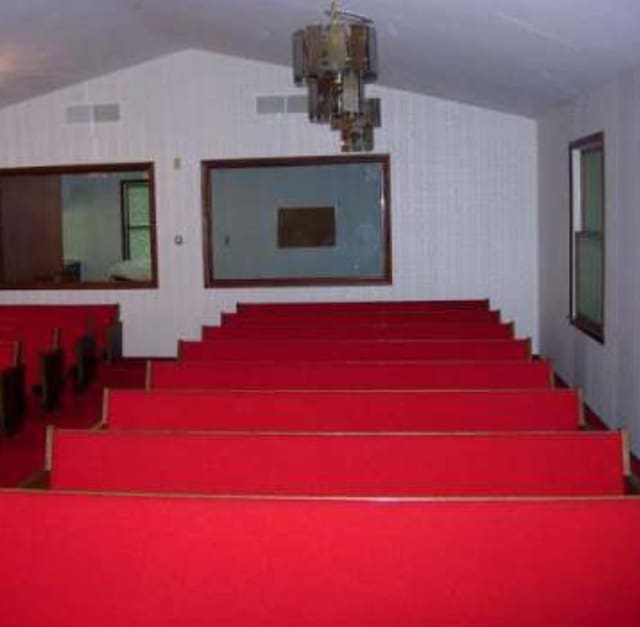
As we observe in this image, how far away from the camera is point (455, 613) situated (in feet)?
7.03

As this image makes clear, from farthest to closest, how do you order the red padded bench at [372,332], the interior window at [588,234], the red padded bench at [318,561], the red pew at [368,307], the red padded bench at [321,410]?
the red pew at [368,307] → the interior window at [588,234] → the red padded bench at [372,332] → the red padded bench at [321,410] → the red padded bench at [318,561]

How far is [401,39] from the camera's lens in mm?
5844

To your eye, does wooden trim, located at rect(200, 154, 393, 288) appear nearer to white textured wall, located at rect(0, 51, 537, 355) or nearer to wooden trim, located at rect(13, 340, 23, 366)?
white textured wall, located at rect(0, 51, 537, 355)

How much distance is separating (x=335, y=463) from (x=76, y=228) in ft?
23.0

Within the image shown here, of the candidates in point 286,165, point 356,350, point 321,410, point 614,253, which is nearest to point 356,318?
point 356,350

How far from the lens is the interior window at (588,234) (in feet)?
19.9

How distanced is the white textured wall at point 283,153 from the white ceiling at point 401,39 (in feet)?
0.94

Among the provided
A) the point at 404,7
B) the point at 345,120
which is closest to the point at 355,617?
the point at 345,120

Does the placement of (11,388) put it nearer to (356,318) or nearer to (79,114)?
(356,318)

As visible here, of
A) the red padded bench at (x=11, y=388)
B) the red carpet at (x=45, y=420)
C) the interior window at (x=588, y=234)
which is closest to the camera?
the red carpet at (x=45, y=420)

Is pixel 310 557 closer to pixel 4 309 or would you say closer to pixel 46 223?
pixel 4 309

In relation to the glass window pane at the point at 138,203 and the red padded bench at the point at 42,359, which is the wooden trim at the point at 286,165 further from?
the red padded bench at the point at 42,359

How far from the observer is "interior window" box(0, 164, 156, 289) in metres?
9.14

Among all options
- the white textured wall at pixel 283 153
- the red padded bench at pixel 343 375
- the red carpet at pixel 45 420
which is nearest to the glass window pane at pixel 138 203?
the white textured wall at pixel 283 153
